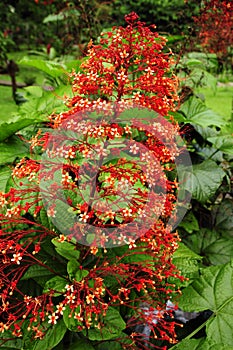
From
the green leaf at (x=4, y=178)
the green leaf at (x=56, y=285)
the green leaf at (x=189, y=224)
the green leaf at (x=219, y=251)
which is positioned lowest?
the green leaf at (x=219, y=251)

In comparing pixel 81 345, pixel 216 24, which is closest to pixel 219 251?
pixel 81 345

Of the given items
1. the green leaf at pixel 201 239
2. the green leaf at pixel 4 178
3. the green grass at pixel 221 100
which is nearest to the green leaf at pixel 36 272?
the green leaf at pixel 4 178

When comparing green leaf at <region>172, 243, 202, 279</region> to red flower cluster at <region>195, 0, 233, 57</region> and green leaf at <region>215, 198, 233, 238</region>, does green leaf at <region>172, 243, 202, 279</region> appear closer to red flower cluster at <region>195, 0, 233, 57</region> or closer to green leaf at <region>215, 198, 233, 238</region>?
green leaf at <region>215, 198, 233, 238</region>

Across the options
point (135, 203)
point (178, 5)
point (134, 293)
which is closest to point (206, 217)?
point (134, 293)

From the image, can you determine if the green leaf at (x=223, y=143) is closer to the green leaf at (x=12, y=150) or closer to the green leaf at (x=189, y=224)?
the green leaf at (x=189, y=224)

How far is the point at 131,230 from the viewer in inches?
45.3

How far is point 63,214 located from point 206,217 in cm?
127

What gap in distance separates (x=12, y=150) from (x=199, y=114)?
0.80 metres

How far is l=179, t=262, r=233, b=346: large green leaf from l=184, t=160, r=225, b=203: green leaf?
1.03 feet

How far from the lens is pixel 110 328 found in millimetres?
1299

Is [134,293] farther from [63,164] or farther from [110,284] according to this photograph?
[63,164]

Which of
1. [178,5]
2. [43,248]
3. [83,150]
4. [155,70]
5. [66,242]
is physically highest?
[155,70]

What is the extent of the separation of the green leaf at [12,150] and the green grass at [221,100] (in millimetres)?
5321

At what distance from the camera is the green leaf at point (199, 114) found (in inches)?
75.2
